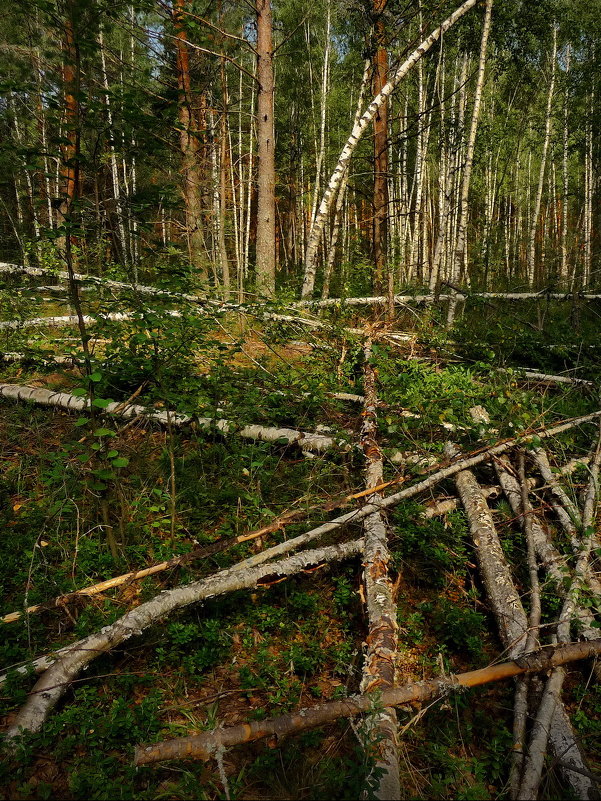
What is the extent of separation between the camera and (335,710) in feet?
6.36

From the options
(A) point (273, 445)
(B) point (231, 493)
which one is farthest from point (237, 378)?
(B) point (231, 493)

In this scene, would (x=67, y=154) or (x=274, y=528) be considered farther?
(x=274, y=528)

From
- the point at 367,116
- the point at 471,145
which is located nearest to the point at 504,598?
the point at 367,116

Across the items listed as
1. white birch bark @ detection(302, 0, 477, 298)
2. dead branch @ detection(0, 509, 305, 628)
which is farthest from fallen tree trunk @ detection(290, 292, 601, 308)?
dead branch @ detection(0, 509, 305, 628)

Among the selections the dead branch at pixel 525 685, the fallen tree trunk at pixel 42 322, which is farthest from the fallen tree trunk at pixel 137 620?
the fallen tree trunk at pixel 42 322

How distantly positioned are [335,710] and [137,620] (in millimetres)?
1069

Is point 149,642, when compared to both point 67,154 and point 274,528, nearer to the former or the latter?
point 274,528

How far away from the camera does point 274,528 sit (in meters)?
3.10

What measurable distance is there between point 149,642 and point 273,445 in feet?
6.52

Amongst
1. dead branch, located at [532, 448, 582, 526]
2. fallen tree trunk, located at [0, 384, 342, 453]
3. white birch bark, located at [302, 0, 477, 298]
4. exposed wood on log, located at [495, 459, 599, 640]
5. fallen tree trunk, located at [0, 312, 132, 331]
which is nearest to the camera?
exposed wood on log, located at [495, 459, 599, 640]

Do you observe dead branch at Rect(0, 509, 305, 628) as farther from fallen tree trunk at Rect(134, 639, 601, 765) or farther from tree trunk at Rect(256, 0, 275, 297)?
tree trunk at Rect(256, 0, 275, 297)

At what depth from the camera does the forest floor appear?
6.50 ft

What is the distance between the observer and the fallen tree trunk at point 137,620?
2047 millimetres

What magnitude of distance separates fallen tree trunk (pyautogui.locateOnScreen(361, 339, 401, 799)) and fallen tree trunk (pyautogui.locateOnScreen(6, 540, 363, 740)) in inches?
7.1
